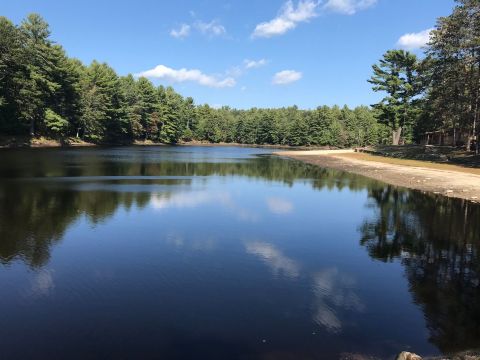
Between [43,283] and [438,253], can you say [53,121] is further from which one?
[438,253]

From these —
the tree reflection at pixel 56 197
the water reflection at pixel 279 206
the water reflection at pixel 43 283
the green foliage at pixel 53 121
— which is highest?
the green foliage at pixel 53 121

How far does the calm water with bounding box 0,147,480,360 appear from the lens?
8.38 meters

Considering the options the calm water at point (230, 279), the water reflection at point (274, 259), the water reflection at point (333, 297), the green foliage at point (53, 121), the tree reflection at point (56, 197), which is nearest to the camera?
the calm water at point (230, 279)

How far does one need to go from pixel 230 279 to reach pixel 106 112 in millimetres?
100839

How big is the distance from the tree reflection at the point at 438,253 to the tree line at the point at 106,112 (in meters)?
62.6

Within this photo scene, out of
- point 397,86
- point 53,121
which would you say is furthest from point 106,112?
point 397,86

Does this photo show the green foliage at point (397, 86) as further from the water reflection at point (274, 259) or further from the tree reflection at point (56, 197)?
the water reflection at point (274, 259)

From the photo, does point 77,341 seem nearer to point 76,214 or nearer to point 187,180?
point 76,214

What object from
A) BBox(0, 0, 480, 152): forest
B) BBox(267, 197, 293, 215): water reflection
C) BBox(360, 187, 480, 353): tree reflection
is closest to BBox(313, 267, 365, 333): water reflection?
BBox(360, 187, 480, 353): tree reflection

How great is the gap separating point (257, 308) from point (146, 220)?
10780mm

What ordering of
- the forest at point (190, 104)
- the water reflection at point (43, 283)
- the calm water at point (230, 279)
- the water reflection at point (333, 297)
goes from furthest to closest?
the forest at point (190, 104) < the water reflection at point (43, 283) < the water reflection at point (333, 297) < the calm water at point (230, 279)

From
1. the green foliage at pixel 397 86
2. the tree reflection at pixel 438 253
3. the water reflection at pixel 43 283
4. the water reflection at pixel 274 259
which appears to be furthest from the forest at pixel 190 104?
the water reflection at pixel 43 283

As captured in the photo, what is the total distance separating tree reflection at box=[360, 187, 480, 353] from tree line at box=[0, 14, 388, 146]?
205 ft

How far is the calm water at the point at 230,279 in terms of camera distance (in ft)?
27.5
